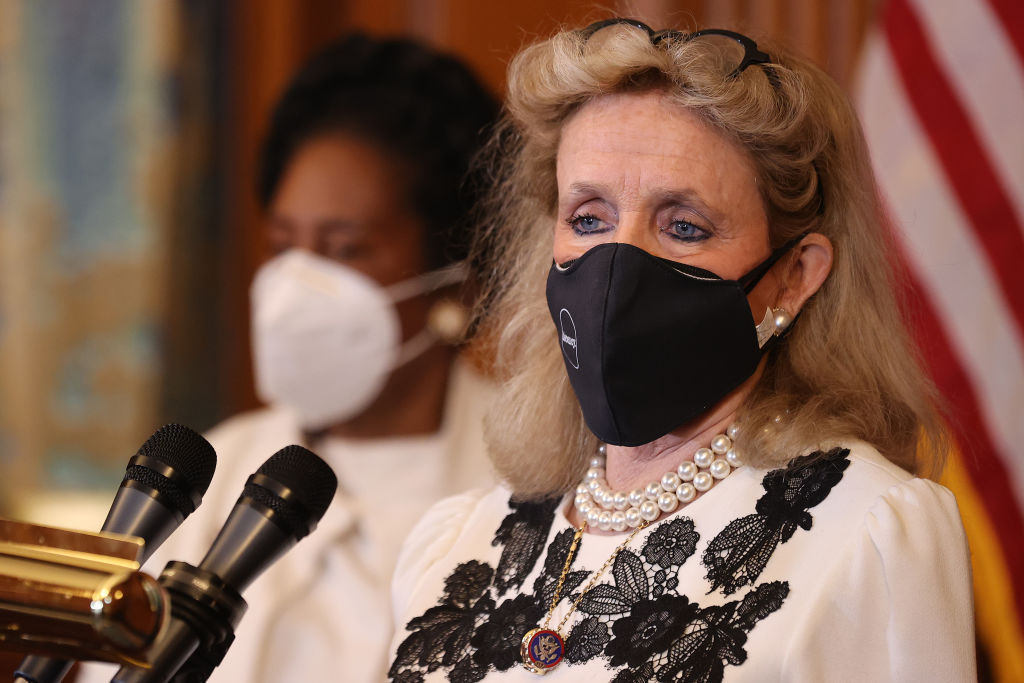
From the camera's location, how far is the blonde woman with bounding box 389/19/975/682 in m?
1.44

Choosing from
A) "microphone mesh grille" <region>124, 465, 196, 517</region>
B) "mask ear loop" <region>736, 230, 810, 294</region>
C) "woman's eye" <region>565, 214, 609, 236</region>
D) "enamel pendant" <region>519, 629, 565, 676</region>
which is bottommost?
"enamel pendant" <region>519, 629, 565, 676</region>

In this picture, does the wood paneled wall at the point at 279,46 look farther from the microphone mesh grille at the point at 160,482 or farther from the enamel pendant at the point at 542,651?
the microphone mesh grille at the point at 160,482

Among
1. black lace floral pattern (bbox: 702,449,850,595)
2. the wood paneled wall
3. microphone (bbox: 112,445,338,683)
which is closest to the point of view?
microphone (bbox: 112,445,338,683)

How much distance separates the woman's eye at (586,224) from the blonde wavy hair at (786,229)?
0.18m

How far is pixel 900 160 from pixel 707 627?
165 cm

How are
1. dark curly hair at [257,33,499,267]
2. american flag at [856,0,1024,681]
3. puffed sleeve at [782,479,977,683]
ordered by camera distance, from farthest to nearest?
dark curly hair at [257,33,499,267] → american flag at [856,0,1024,681] → puffed sleeve at [782,479,977,683]

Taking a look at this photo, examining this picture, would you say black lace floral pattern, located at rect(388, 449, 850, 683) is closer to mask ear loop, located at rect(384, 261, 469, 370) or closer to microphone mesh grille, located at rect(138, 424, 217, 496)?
microphone mesh grille, located at rect(138, 424, 217, 496)

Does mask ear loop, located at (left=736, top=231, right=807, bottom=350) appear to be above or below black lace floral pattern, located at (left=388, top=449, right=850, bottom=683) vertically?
above

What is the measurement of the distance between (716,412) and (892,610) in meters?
0.39

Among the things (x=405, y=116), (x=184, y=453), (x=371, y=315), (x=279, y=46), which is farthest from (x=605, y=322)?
(x=279, y=46)

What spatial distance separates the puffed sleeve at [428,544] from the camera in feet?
6.41

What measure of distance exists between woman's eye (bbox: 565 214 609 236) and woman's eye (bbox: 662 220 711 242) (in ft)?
0.31

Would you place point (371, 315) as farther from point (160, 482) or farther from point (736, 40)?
point (160, 482)

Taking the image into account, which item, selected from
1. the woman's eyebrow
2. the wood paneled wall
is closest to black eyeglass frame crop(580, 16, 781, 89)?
the woman's eyebrow
